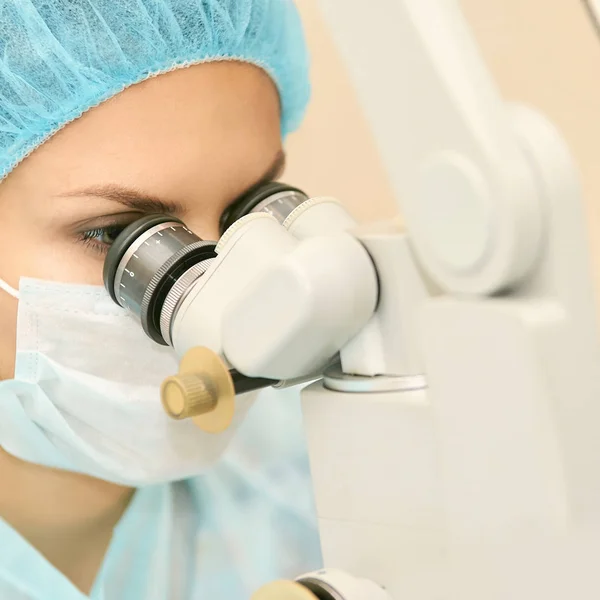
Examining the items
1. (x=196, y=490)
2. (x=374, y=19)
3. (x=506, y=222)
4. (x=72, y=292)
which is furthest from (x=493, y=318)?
(x=196, y=490)

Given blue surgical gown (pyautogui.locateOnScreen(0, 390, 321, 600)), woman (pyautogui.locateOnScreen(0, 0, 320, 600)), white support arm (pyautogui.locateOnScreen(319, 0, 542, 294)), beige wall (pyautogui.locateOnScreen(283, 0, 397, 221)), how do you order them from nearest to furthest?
white support arm (pyautogui.locateOnScreen(319, 0, 542, 294)) < woman (pyautogui.locateOnScreen(0, 0, 320, 600)) < blue surgical gown (pyautogui.locateOnScreen(0, 390, 321, 600)) < beige wall (pyautogui.locateOnScreen(283, 0, 397, 221))

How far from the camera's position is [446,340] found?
0.37 m

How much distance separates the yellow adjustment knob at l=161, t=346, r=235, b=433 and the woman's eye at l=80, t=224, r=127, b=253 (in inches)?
11.0

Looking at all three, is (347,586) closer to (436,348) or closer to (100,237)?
(436,348)

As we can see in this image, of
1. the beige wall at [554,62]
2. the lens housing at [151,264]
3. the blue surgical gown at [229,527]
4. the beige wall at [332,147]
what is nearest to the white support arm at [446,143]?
the lens housing at [151,264]

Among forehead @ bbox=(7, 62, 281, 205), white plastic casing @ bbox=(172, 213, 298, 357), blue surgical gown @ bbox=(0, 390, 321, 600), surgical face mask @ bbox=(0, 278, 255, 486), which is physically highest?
forehead @ bbox=(7, 62, 281, 205)

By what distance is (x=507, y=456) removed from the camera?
35cm

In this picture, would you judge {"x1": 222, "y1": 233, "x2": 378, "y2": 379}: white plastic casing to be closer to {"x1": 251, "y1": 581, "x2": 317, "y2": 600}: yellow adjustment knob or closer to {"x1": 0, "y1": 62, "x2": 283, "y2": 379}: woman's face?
{"x1": 251, "y1": 581, "x2": 317, "y2": 600}: yellow adjustment knob

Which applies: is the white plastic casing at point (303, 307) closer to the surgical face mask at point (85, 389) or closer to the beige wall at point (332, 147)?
the surgical face mask at point (85, 389)

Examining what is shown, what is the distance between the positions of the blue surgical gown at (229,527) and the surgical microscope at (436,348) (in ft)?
1.74

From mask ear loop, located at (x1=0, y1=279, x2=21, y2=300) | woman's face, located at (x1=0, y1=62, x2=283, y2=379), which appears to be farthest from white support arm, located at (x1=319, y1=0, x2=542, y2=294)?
mask ear loop, located at (x1=0, y1=279, x2=21, y2=300)

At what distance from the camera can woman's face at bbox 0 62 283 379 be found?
0.67 meters

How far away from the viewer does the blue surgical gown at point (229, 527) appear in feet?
3.09

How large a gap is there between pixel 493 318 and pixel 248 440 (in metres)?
0.79
